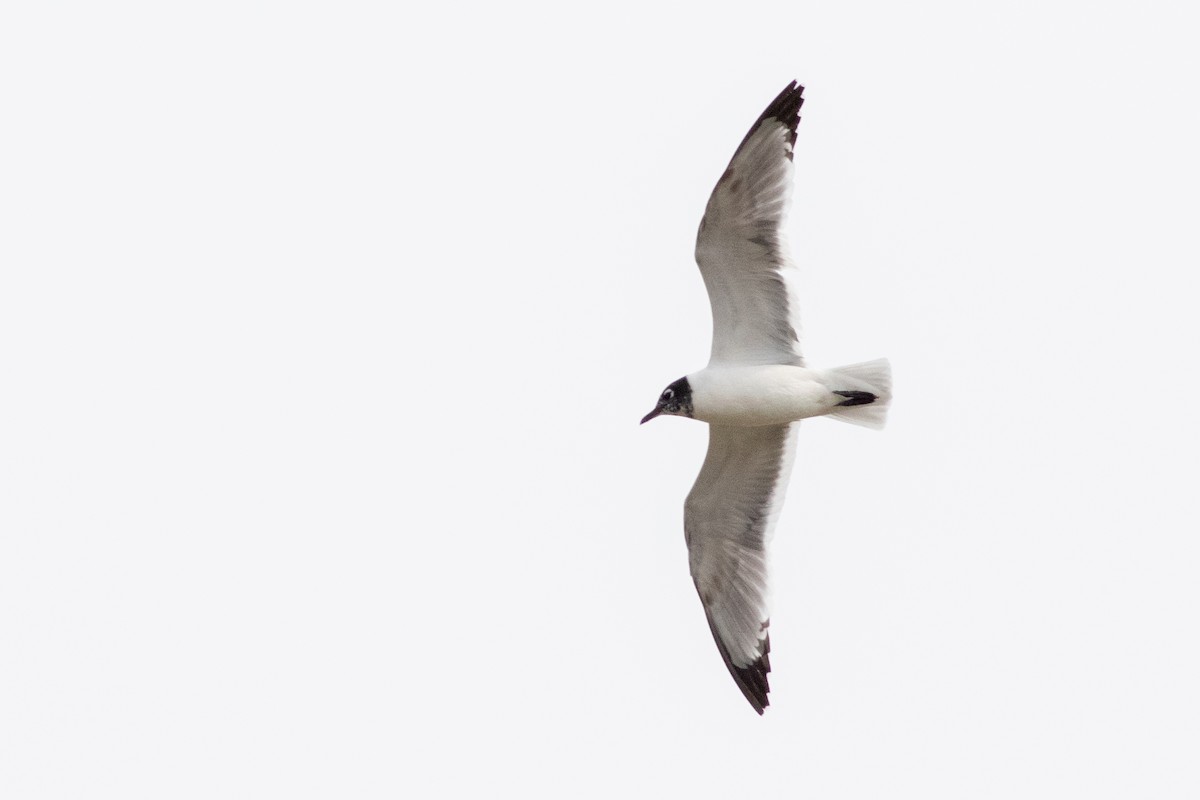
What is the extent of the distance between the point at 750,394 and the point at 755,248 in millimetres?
765

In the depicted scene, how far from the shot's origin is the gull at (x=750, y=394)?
974 centimetres

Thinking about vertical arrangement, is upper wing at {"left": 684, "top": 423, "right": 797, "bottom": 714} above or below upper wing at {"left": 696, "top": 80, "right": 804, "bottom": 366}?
below

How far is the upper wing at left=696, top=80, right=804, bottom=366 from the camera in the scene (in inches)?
382

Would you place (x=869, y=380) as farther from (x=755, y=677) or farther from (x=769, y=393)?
(x=755, y=677)

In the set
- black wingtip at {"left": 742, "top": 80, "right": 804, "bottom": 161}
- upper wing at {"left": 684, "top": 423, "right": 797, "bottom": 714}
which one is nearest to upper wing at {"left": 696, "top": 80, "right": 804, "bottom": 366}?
black wingtip at {"left": 742, "top": 80, "right": 804, "bottom": 161}

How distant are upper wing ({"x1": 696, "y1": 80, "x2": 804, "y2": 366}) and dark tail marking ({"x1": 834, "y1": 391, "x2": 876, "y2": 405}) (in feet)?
1.03

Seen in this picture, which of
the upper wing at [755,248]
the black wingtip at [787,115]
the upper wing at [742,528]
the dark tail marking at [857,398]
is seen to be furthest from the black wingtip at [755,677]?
the black wingtip at [787,115]

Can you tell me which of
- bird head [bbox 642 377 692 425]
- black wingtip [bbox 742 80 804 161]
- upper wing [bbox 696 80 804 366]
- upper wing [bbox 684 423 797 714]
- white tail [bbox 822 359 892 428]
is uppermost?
black wingtip [bbox 742 80 804 161]

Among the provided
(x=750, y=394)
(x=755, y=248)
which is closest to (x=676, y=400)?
(x=750, y=394)

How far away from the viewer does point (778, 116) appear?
9.70 m

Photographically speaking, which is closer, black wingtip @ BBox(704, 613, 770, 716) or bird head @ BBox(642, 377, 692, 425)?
bird head @ BBox(642, 377, 692, 425)

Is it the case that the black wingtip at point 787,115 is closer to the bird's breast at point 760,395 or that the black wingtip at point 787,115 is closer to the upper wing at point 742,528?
the bird's breast at point 760,395

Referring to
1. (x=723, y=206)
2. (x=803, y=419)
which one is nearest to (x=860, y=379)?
(x=803, y=419)

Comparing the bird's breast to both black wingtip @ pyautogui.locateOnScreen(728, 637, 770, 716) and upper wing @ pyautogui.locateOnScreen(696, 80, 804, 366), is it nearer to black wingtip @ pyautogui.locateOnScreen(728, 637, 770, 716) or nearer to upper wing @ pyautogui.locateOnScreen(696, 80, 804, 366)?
upper wing @ pyautogui.locateOnScreen(696, 80, 804, 366)
